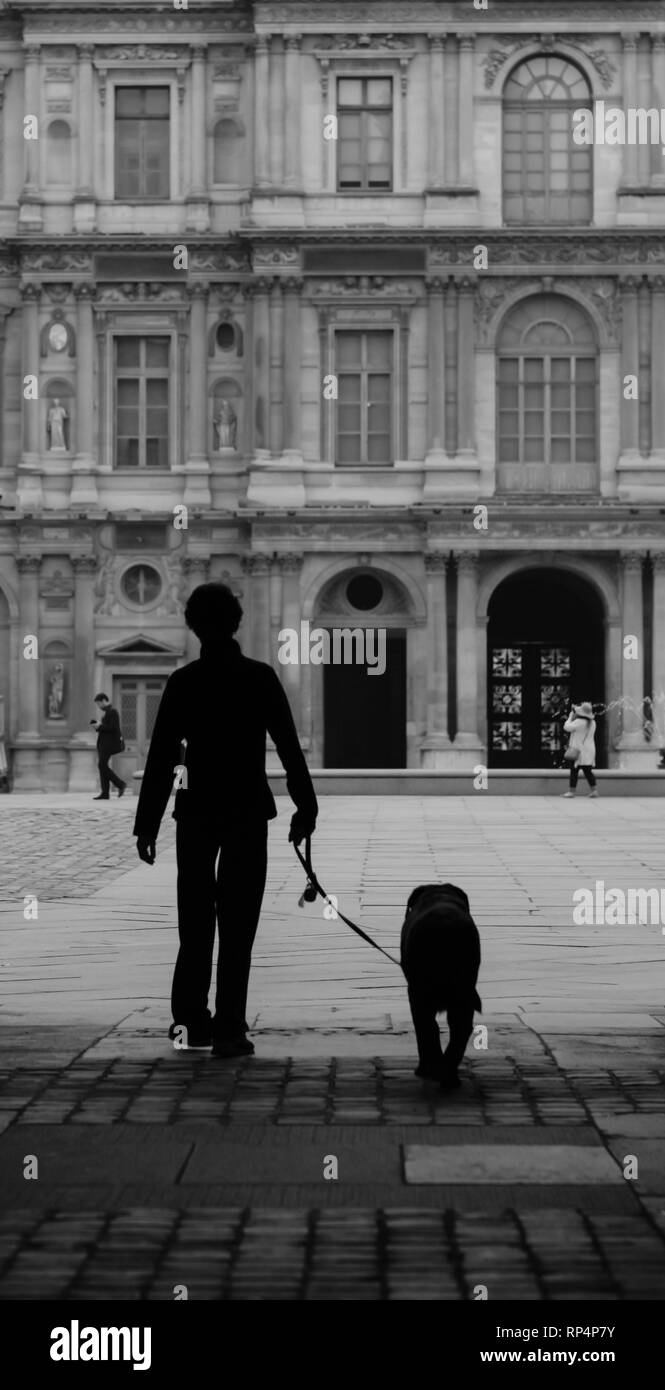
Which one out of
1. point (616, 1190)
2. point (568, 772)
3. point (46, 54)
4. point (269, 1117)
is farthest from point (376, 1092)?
point (46, 54)

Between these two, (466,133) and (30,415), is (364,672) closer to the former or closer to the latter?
(30,415)

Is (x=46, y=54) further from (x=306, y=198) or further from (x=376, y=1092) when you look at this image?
(x=376, y=1092)

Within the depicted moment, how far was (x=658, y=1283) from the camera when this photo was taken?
4.86 metres

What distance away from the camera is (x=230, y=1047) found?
26.2 ft

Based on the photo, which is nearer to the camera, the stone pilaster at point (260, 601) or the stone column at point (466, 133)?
the stone pilaster at point (260, 601)

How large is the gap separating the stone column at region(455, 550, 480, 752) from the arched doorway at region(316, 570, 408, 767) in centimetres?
138

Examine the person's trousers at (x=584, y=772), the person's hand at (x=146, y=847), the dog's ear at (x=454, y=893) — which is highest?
the person's hand at (x=146, y=847)

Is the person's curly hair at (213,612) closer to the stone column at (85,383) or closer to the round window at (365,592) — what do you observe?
the round window at (365,592)

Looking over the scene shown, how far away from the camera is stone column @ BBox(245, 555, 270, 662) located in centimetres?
3969

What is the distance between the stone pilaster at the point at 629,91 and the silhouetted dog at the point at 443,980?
34729mm

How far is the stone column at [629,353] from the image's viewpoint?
39.8 m

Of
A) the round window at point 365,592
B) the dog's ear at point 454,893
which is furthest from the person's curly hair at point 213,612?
the round window at point 365,592

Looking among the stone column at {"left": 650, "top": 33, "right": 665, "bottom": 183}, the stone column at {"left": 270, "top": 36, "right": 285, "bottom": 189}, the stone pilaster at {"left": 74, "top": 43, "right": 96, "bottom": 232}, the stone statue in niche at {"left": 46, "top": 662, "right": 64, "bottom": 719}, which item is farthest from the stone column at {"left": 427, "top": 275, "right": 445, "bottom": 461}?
the stone statue in niche at {"left": 46, "top": 662, "right": 64, "bottom": 719}

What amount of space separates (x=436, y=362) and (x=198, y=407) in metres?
5.01
